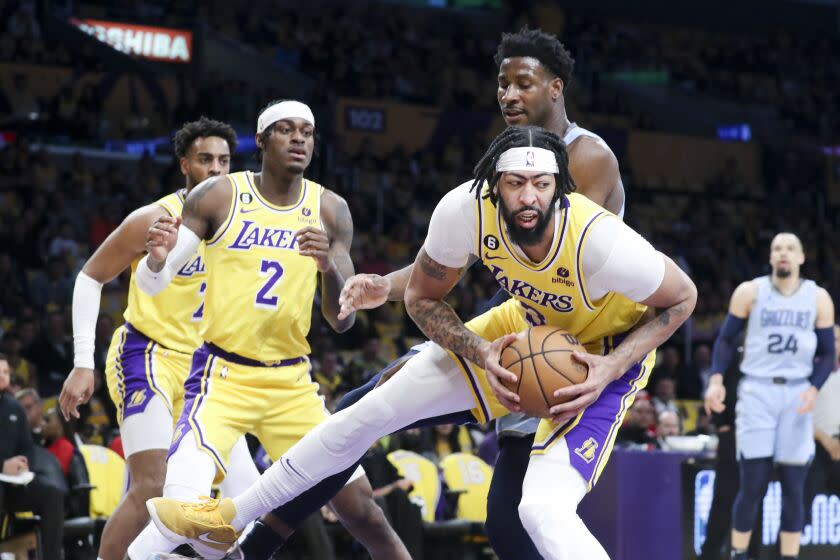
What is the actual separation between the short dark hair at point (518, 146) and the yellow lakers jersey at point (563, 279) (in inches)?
1.7

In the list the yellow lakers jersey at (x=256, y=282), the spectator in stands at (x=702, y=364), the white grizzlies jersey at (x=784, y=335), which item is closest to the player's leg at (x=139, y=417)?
the yellow lakers jersey at (x=256, y=282)

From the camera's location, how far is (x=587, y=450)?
4.28 metres

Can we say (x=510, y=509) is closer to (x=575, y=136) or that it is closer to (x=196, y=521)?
(x=196, y=521)

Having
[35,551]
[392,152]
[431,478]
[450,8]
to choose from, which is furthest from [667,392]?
[450,8]

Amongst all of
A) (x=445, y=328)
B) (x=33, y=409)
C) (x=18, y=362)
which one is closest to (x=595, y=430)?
(x=445, y=328)

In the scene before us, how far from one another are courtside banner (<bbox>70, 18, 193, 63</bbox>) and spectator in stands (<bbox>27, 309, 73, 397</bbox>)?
8113 mm

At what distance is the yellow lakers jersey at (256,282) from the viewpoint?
5277 millimetres

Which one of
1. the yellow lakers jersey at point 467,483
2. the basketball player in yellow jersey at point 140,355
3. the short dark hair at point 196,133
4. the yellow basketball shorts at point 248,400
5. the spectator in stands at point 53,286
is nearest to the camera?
the yellow basketball shorts at point 248,400

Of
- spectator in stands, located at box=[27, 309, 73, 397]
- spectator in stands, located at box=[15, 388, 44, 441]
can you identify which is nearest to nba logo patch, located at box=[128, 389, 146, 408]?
spectator in stands, located at box=[15, 388, 44, 441]

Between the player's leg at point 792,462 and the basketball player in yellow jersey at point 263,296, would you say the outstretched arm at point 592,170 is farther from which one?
the player's leg at point 792,462

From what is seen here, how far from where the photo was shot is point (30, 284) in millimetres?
11922

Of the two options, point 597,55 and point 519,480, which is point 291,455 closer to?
point 519,480

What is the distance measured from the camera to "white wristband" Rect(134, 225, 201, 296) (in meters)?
5.26

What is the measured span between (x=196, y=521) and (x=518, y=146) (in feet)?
5.64
